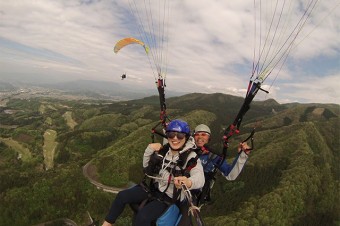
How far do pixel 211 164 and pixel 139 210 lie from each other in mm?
3415

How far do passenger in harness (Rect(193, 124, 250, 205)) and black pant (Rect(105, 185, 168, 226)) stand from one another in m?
1.63

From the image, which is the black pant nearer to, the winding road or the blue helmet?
the blue helmet

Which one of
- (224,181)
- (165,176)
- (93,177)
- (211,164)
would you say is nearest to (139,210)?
(165,176)

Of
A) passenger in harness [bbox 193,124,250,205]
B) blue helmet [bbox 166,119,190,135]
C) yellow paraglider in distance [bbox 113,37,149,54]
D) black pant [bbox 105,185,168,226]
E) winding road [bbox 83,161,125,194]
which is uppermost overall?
yellow paraglider in distance [bbox 113,37,149,54]

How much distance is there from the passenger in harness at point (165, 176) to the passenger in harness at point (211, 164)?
3.98 feet

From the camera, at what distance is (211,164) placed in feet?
30.9

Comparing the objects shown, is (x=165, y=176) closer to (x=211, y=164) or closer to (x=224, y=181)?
(x=211, y=164)

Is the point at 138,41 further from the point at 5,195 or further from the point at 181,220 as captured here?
the point at 5,195

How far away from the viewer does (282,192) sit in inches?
3393

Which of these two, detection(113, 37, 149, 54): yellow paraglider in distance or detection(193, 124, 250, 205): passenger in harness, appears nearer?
detection(193, 124, 250, 205): passenger in harness

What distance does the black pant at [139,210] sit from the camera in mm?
6465

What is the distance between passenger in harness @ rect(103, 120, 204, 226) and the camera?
21.5 feet

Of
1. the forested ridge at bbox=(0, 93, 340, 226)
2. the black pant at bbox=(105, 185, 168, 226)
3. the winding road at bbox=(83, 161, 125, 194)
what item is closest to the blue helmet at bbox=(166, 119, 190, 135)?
the black pant at bbox=(105, 185, 168, 226)

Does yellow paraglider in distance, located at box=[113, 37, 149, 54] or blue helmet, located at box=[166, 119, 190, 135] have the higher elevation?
yellow paraglider in distance, located at box=[113, 37, 149, 54]
